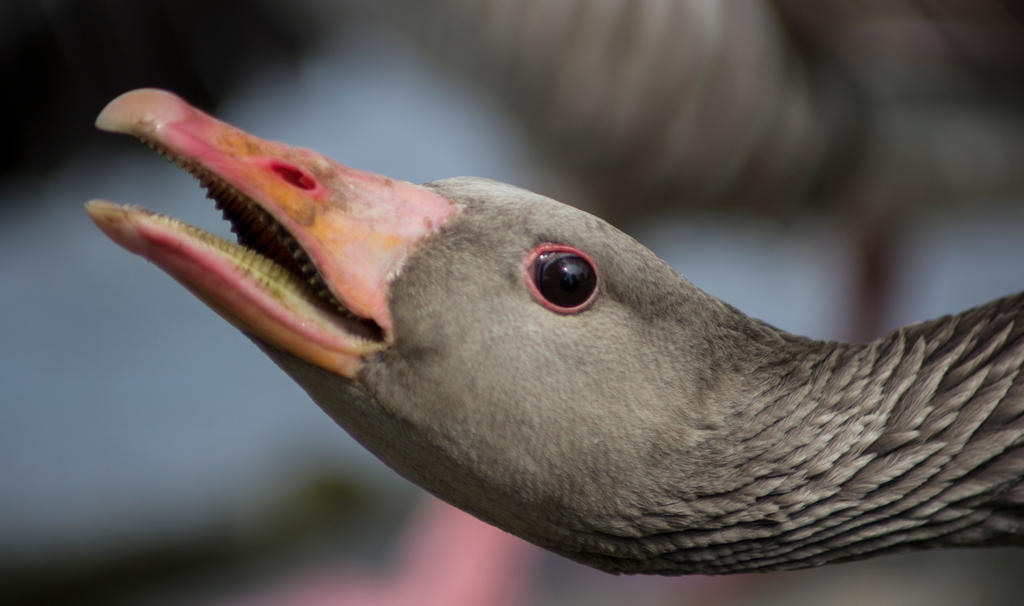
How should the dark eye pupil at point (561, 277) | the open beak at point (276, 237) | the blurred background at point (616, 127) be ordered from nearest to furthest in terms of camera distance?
the open beak at point (276, 237), the dark eye pupil at point (561, 277), the blurred background at point (616, 127)

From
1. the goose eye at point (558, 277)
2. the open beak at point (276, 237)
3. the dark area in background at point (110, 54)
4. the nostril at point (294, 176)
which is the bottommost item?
the open beak at point (276, 237)

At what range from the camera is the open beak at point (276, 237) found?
1475 mm

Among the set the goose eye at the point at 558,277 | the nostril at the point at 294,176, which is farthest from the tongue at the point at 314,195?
the goose eye at the point at 558,277

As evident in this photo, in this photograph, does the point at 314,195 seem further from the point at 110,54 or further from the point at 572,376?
the point at 110,54

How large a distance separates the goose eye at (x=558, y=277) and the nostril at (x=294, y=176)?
0.35 metres

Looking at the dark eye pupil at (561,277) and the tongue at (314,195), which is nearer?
the tongue at (314,195)

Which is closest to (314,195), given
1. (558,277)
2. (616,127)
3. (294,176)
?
(294,176)

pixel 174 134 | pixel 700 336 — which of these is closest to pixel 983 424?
pixel 700 336

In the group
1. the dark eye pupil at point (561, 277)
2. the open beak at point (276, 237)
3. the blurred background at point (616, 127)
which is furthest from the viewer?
the blurred background at point (616, 127)

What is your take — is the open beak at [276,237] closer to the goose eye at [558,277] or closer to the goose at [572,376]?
the goose at [572,376]

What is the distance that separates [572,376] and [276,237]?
1.60 feet

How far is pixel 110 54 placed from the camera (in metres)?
4.17

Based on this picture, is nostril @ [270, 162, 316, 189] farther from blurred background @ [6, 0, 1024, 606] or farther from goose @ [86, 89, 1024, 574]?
blurred background @ [6, 0, 1024, 606]

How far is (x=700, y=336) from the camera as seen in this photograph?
1.74 m
